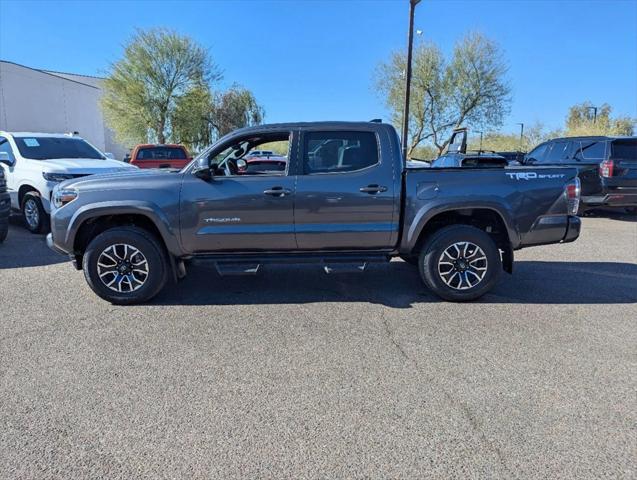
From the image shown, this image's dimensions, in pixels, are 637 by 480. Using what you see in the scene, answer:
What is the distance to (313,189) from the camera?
14.8 feet

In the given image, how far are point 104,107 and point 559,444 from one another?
3723cm

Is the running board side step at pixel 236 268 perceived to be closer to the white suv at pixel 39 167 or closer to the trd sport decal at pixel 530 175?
the trd sport decal at pixel 530 175

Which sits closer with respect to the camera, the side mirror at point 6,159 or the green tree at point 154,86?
the side mirror at point 6,159

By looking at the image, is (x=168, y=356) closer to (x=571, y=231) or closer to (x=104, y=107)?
(x=571, y=231)

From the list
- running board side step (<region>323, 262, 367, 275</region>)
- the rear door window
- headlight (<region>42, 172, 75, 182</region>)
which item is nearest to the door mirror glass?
the rear door window

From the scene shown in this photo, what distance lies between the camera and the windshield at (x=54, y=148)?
8719 mm

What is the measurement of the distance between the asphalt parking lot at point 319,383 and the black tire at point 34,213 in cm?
363

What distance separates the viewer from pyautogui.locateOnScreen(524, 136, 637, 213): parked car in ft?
31.1

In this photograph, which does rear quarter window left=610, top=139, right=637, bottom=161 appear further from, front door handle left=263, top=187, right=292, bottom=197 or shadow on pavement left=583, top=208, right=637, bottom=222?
front door handle left=263, top=187, right=292, bottom=197

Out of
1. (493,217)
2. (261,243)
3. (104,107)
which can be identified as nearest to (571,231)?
(493,217)

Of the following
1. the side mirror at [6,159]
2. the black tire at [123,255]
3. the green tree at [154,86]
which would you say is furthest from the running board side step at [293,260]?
the green tree at [154,86]

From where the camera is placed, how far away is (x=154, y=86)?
104ft

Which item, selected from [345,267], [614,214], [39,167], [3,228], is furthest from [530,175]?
[614,214]

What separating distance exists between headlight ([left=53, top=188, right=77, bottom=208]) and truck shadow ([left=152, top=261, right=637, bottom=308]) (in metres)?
1.39
